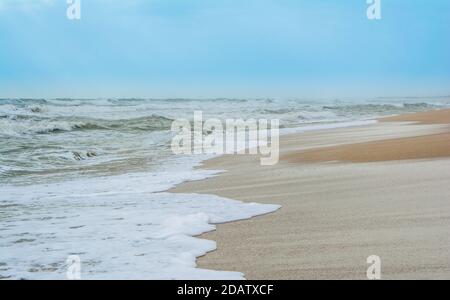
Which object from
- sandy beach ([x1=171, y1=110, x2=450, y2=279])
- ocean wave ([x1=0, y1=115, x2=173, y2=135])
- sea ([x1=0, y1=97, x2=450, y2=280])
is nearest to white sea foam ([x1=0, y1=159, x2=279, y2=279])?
sea ([x1=0, y1=97, x2=450, y2=280])

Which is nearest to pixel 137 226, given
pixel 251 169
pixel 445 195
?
pixel 445 195

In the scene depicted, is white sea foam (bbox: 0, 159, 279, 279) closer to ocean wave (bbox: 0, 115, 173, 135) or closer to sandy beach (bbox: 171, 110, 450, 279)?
sandy beach (bbox: 171, 110, 450, 279)

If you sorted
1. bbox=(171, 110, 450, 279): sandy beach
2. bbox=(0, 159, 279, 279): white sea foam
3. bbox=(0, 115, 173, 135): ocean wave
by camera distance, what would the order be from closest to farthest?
bbox=(171, 110, 450, 279): sandy beach < bbox=(0, 159, 279, 279): white sea foam < bbox=(0, 115, 173, 135): ocean wave

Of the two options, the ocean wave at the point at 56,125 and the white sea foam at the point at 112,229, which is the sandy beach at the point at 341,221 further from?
the ocean wave at the point at 56,125

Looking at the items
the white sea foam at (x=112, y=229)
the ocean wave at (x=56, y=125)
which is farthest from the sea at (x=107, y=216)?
the ocean wave at (x=56, y=125)

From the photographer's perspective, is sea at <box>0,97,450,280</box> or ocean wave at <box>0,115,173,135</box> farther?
ocean wave at <box>0,115,173,135</box>

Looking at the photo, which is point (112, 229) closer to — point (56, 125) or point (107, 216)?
point (107, 216)

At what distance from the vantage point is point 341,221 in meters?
4.25

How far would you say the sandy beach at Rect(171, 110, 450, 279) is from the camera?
3.19 meters

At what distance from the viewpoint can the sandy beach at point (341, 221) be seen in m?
3.19

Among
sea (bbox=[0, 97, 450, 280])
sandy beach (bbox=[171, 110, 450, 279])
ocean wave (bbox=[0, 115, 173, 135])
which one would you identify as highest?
ocean wave (bbox=[0, 115, 173, 135])

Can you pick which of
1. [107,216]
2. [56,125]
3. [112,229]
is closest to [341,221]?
[112,229]
